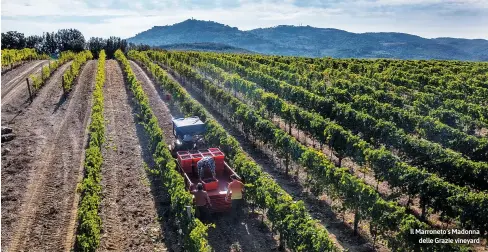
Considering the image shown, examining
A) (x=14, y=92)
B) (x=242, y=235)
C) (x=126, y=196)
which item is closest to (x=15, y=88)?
(x=14, y=92)

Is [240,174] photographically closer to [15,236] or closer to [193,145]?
[193,145]

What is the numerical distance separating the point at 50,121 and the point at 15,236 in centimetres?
1622

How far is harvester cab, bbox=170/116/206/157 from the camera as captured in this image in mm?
20047

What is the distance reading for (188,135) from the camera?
66.6 feet

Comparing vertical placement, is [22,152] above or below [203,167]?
below

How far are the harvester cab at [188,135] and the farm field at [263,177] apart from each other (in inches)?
28.1

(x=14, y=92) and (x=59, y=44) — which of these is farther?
(x=59, y=44)

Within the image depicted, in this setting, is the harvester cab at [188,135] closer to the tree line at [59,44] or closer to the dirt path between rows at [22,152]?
the dirt path between rows at [22,152]

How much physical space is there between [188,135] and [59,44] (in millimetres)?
105842

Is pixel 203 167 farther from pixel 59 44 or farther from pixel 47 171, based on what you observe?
pixel 59 44

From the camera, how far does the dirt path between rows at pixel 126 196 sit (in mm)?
14221

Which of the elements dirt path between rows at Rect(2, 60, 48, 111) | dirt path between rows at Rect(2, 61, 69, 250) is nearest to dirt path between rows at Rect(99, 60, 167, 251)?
dirt path between rows at Rect(2, 61, 69, 250)

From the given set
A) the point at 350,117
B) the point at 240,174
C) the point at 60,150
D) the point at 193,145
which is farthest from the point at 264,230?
the point at 60,150

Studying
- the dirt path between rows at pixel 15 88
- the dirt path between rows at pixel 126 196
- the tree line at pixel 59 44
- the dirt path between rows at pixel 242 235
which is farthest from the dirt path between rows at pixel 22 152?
the tree line at pixel 59 44
